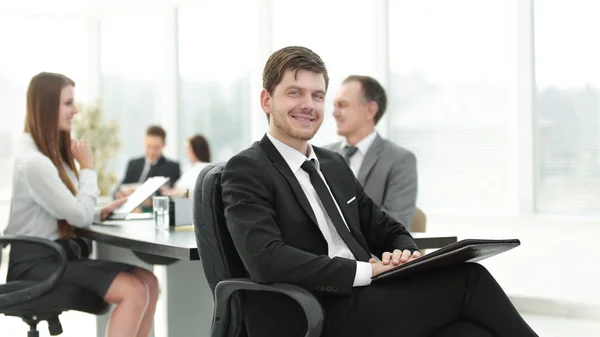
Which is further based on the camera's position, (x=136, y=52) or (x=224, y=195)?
(x=136, y=52)

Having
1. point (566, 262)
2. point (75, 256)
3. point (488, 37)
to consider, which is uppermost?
point (488, 37)

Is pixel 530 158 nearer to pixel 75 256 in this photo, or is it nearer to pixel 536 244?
pixel 536 244

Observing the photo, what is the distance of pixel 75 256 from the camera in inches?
146

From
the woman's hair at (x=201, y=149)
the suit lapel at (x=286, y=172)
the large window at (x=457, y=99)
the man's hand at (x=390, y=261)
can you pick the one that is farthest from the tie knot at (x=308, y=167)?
the woman's hair at (x=201, y=149)

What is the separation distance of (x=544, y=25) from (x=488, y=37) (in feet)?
1.60

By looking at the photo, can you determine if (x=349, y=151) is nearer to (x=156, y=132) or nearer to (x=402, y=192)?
(x=402, y=192)

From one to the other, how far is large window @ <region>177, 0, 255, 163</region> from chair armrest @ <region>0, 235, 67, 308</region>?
5.39m

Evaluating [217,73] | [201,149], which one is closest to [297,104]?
[201,149]

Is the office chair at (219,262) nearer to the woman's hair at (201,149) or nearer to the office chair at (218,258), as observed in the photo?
the office chair at (218,258)

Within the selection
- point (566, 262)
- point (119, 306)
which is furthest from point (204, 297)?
point (566, 262)

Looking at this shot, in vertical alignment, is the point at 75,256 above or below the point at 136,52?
below

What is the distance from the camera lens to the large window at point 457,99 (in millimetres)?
6211

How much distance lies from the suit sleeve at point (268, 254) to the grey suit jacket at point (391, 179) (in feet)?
6.12

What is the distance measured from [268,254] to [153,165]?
648 centimetres
